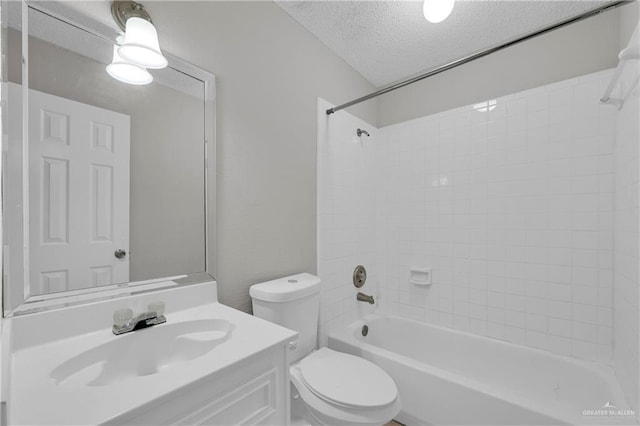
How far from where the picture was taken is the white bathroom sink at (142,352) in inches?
30.7

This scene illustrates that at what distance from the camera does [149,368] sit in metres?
0.92

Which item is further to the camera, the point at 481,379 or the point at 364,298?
the point at 364,298

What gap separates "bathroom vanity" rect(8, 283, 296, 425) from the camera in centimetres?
57

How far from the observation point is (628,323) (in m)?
1.28

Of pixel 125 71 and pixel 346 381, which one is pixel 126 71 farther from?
pixel 346 381

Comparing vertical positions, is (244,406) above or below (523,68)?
below

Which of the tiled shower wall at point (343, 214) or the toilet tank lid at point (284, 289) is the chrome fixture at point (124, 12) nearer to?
the tiled shower wall at point (343, 214)

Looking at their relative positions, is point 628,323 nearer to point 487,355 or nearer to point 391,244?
point 487,355

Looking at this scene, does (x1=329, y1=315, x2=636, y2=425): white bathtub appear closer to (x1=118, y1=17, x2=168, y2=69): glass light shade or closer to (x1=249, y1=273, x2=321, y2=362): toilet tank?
(x1=249, y1=273, x2=321, y2=362): toilet tank

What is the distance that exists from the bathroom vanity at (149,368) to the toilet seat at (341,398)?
32 cm

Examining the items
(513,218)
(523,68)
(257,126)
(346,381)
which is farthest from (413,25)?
(346,381)

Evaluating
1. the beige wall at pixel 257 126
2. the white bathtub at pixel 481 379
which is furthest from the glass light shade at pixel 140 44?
the white bathtub at pixel 481 379

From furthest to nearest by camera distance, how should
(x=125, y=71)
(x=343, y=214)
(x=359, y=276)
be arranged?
(x=359, y=276), (x=343, y=214), (x=125, y=71)

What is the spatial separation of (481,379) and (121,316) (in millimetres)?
2072
